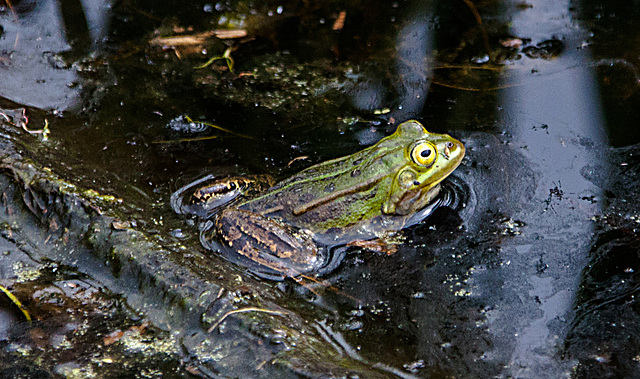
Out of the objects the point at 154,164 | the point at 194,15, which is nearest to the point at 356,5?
the point at 194,15

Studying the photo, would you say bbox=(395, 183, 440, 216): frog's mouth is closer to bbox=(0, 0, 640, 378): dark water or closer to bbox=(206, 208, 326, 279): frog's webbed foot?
bbox=(0, 0, 640, 378): dark water

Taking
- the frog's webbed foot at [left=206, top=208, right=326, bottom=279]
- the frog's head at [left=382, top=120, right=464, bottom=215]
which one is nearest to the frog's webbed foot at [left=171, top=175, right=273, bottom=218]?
the frog's webbed foot at [left=206, top=208, right=326, bottom=279]

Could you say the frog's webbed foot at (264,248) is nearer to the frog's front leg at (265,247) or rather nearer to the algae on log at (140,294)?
the frog's front leg at (265,247)

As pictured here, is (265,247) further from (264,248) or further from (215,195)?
(215,195)


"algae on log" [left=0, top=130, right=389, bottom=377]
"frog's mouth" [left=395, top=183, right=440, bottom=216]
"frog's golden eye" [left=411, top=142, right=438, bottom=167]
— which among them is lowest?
"frog's mouth" [left=395, top=183, right=440, bottom=216]

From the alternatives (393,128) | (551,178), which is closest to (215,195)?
(393,128)
